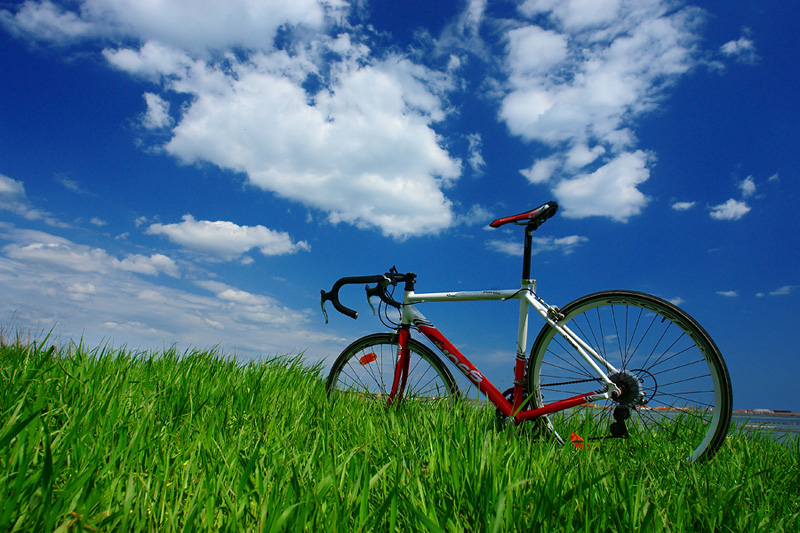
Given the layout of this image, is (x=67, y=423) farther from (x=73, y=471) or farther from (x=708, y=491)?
(x=708, y=491)

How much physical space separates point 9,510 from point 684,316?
335cm

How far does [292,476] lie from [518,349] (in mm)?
2164

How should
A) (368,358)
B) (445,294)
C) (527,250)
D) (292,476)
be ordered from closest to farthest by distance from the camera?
(292,476) < (527,250) < (445,294) < (368,358)

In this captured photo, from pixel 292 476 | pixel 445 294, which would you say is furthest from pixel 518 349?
pixel 292 476

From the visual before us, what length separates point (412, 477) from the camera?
5.82ft

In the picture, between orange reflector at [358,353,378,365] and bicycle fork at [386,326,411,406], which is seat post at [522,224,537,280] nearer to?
bicycle fork at [386,326,411,406]

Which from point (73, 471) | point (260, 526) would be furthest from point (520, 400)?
point (73, 471)

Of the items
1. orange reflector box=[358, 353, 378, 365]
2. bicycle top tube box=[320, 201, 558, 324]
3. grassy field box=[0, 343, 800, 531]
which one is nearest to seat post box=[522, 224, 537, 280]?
bicycle top tube box=[320, 201, 558, 324]

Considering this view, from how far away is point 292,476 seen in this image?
1.60m

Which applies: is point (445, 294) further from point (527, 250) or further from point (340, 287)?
point (340, 287)

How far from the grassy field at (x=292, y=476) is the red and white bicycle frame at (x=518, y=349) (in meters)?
0.45

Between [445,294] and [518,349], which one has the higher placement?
[445,294]

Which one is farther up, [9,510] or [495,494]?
[495,494]

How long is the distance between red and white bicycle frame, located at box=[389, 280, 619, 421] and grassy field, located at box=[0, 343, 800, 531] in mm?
446
